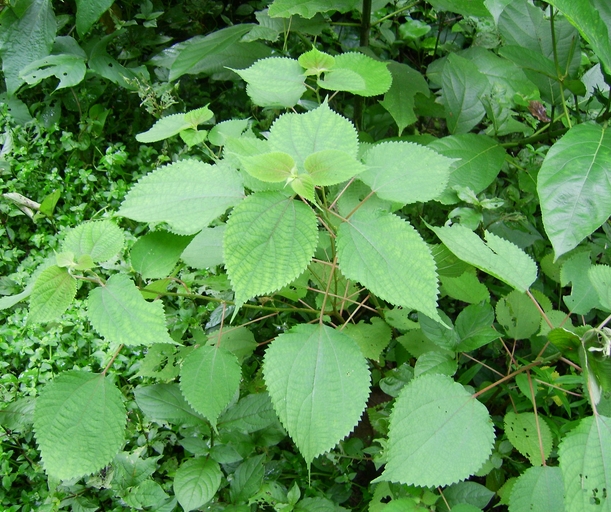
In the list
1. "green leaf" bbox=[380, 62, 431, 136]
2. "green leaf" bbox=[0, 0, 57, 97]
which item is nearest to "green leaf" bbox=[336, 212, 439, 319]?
"green leaf" bbox=[380, 62, 431, 136]

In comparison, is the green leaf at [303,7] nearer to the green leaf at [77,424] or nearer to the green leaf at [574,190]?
the green leaf at [574,190]

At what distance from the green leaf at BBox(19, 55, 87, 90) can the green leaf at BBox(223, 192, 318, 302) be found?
1.46 metres

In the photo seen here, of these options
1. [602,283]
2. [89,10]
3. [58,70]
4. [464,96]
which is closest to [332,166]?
[602,283]

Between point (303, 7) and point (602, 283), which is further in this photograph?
point (303, 7)

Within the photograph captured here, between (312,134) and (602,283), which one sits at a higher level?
(312,134)

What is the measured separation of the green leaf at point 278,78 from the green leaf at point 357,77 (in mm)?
67

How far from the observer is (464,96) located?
5.29 feet

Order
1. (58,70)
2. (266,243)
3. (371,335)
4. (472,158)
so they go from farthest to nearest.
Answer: (58,70) < (472,158) < (371,335) < (266,243)

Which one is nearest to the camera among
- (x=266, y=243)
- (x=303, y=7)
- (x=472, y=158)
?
(x=266, y=243)

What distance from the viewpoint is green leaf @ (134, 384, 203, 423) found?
4.08 ft

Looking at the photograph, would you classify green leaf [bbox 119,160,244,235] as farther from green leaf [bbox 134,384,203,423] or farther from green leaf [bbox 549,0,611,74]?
green leaf [bbox 549,0,611,74]

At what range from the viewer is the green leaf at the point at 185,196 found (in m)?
0.94

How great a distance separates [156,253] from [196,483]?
0.53 meters

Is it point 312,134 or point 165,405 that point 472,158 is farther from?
point 165,405
